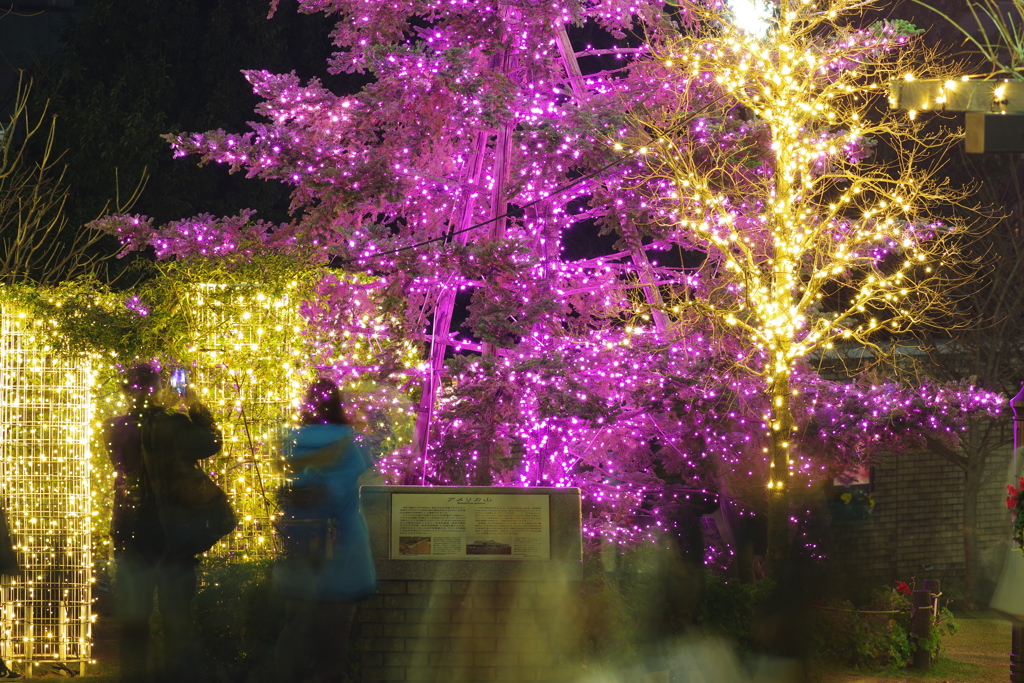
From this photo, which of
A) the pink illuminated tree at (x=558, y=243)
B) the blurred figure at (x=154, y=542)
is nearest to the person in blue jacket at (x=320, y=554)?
the blurred figure at (x=154, y=542)

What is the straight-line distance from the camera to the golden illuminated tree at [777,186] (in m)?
9.98

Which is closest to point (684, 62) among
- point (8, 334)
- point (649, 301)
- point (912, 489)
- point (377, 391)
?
point (649, 301)

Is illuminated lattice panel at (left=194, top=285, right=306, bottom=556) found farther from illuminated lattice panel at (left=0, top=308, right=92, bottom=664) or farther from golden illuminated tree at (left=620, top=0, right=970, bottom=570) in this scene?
golden illuminated tree at (left=620, top=0, right=970, bottom=570)

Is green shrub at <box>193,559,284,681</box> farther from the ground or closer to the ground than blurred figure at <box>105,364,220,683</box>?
closer to the ground

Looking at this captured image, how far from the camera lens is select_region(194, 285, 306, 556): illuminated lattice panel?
10000 millimetres

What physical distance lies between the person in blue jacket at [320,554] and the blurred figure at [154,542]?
84 cm

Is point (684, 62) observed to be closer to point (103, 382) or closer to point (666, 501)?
point (666, 501)

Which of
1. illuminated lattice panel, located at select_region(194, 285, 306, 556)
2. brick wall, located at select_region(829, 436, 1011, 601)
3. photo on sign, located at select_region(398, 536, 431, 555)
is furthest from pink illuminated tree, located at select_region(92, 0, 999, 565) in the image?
brick wall, located at select_region(829, 436, 1011, 601)

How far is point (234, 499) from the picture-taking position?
10.0 m

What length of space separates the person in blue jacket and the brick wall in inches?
398

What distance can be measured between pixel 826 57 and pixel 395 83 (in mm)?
4073

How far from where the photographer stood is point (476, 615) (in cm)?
706

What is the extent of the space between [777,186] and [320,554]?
20.6 feet

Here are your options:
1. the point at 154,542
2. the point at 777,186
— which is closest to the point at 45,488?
the point at 154,542
